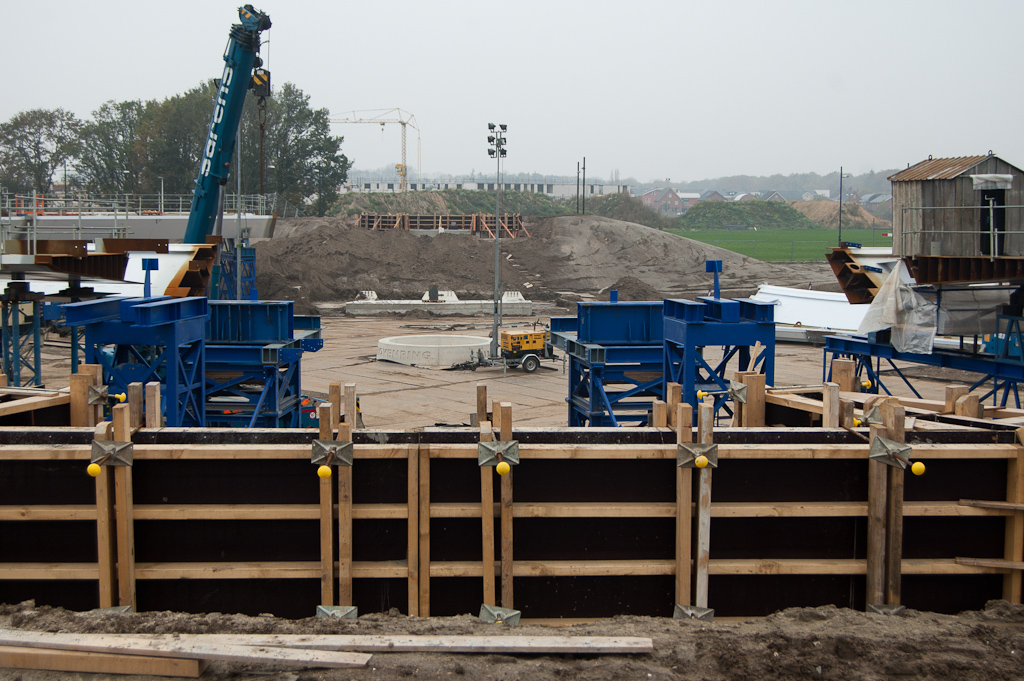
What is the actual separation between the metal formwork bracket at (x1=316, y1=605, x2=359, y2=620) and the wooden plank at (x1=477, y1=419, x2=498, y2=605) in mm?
972

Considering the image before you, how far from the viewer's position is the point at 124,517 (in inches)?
239

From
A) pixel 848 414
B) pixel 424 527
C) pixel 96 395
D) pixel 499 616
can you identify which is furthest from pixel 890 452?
pixel 96 395

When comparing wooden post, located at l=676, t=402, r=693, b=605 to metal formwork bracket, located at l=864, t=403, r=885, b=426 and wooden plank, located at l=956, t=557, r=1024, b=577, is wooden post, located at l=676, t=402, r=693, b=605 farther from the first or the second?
wooden plank, located at l=956, t=557, r=1024, b=577

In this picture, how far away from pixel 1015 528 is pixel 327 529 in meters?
5.17

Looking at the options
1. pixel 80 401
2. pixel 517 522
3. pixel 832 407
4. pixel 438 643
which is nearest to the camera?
pixel 438 643

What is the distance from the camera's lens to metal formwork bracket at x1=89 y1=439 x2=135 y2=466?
19.7 ft

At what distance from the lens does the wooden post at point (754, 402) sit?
840cm

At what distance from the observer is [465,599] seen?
6371 millimetres

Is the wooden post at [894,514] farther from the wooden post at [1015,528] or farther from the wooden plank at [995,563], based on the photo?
the wooden post at [1015,528]

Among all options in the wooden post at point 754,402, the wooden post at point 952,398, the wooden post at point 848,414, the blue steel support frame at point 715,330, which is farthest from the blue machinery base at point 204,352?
the wooden post at point 952,398

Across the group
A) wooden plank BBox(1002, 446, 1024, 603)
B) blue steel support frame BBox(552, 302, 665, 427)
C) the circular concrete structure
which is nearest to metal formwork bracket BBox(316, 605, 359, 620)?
wooden plank BBox(1002, 446, 1024, 603)

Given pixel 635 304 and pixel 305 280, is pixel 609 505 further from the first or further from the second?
pixel 305 280

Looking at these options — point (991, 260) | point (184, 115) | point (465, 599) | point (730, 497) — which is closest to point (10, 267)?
point (465, 599)

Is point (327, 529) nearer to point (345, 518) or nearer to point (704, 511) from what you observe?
point (345, 518)
